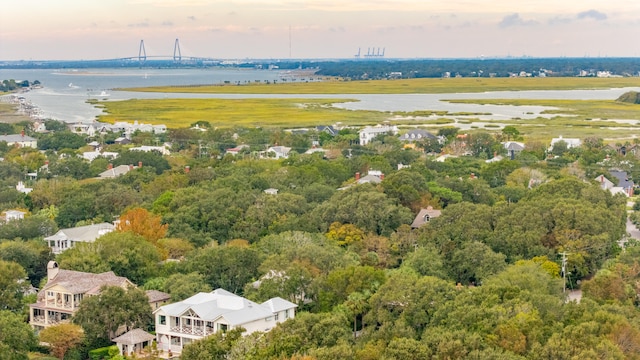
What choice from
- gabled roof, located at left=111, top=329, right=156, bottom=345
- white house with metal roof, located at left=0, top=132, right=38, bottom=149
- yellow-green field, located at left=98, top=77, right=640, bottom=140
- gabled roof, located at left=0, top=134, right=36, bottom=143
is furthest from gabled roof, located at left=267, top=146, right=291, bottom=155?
gabled roof, located at left=111, top=329, right=156, bottom=345

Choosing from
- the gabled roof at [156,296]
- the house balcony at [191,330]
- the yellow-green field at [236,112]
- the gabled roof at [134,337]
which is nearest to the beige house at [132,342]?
the gabled roof at [134,337]

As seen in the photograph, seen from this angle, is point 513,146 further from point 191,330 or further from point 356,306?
point 191,330

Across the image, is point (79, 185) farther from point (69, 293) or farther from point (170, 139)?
point (170, 139)

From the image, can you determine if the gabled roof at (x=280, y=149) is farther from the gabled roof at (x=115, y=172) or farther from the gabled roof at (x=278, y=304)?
the gabled roof at (x=278, y=304)

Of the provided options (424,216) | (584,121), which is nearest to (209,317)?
(424,216)

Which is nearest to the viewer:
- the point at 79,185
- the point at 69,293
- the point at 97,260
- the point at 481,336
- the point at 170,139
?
the point at 481,336

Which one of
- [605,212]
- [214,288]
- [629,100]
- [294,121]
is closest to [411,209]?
[605,212]
